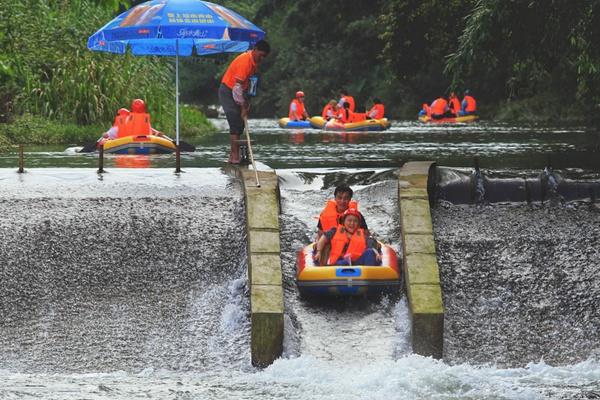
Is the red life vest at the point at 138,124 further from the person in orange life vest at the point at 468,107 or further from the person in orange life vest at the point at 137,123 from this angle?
the person in orange life vest at the point at 468,107

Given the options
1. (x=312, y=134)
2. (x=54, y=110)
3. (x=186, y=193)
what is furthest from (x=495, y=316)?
(x=312, y=134)

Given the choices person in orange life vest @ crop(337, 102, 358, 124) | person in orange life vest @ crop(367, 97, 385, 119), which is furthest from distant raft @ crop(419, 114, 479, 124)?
person in orange life vest @ crop(337, 102, 358, 124)

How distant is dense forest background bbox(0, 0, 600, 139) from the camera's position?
16.3 metres

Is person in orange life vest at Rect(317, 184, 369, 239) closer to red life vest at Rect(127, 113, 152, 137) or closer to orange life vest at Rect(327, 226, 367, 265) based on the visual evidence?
orange life vest at Rect(327, 226, 367, 265)

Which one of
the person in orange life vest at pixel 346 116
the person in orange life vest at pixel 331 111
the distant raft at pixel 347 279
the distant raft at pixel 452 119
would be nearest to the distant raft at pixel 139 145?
the distant raft at pixel 347 279

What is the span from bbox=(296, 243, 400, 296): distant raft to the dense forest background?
10.7ft

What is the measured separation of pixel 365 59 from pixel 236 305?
47.5 metres

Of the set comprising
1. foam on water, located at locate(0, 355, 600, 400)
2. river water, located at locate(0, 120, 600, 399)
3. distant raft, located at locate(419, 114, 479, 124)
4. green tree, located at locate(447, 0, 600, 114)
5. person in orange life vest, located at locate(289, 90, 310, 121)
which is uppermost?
green tree, located at locate(447, 0, 600, 114)

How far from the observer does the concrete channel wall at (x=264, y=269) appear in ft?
34.4

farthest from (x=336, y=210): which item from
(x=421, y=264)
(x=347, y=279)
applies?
(x=347, y=279)

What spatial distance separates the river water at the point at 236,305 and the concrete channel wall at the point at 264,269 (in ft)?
0.62

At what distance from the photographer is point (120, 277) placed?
11.7 metres

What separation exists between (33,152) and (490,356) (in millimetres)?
13224

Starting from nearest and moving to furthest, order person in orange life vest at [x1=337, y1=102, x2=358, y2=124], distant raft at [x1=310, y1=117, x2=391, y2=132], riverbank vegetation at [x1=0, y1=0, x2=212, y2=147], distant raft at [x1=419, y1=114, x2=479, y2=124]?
riverbank vegetation at [x1=0, y1=0, x2=212, y2=147] → distant raft at [x1=310, y1=117, x2=391, y2=132] → person in orange life vest at [x1=337, y1=102, x2=358, y2=124] → distant raft at [x1=419, y1=114, x2=479, y2=124]
